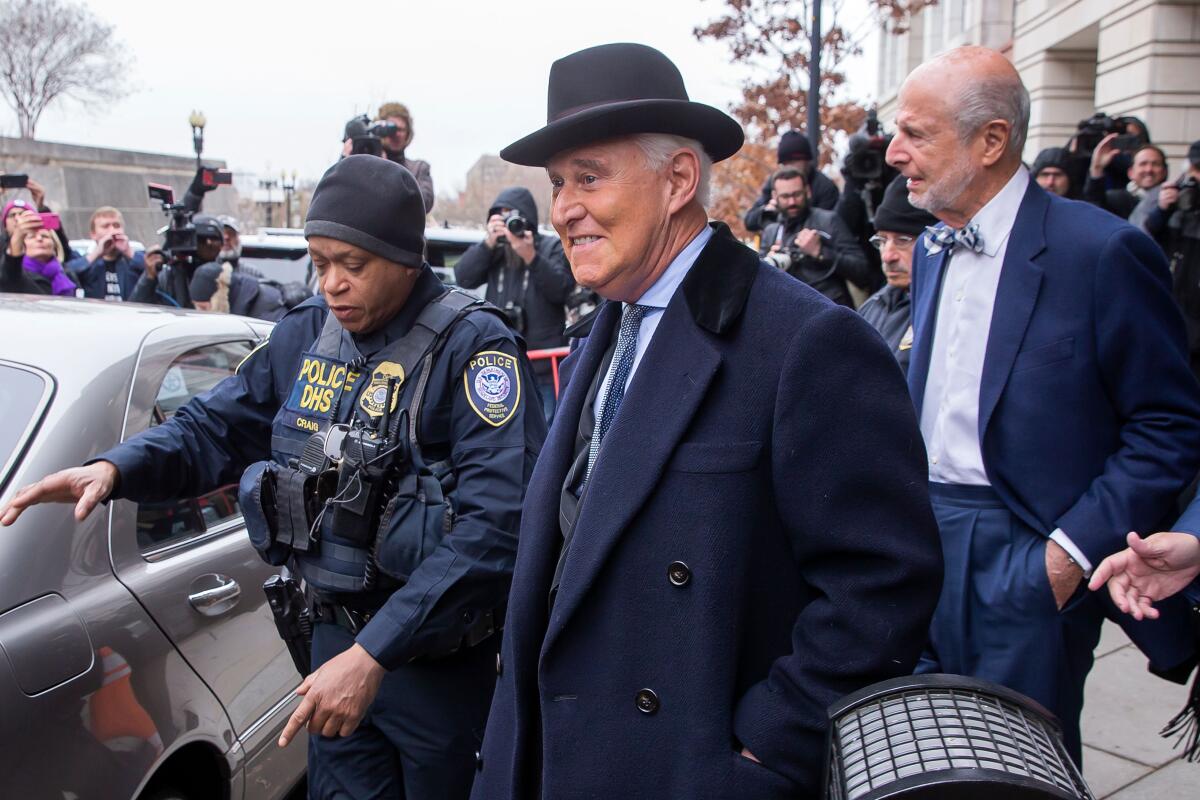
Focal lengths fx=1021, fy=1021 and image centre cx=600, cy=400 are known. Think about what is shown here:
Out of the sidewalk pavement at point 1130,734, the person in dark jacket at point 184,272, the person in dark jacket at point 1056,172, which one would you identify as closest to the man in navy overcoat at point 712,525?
the sidewalk pavement at point 1130,734

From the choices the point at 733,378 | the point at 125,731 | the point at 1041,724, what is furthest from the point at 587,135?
the point at 125,731

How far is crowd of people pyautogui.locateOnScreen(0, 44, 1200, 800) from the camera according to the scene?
155cm

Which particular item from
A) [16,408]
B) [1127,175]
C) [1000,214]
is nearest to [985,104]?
[1000,214]

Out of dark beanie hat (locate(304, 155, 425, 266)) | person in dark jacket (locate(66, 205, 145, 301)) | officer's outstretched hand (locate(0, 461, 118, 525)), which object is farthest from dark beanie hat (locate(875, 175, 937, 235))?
person in dark jacket (locate(66, 205, 145, 301))

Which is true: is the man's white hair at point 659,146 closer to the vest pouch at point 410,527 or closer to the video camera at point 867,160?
the vest pouch at point 410,527

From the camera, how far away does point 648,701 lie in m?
1.59

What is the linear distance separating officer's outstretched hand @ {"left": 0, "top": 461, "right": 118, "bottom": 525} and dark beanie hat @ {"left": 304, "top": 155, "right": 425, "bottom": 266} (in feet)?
2.47

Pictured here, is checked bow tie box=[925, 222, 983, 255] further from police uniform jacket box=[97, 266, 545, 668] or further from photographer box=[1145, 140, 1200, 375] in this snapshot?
photographer box=[1145, 140, 1200, 375]

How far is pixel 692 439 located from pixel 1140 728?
3.43 metres

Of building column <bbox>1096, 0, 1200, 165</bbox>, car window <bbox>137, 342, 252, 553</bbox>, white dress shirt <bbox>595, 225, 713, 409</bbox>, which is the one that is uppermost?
building column <bbox>1096, 0, 1200, 165</bbox>

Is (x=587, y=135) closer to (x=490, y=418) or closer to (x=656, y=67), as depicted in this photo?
(x=656, y=67)

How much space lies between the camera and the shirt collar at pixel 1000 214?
2.36 meters

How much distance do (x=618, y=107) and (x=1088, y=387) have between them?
4.00 ft

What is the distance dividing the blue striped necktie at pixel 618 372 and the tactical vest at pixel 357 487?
724 millimetres
